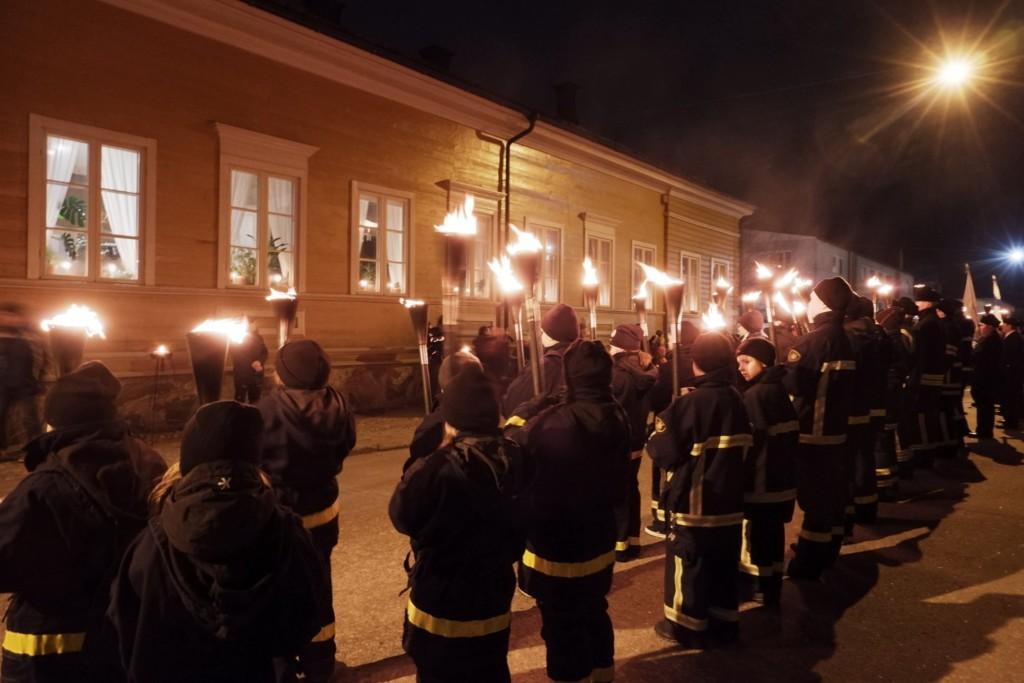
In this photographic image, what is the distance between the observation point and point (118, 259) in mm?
10297

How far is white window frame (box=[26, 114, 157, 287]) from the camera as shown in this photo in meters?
9.33

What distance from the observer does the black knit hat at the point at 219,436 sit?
211 cm

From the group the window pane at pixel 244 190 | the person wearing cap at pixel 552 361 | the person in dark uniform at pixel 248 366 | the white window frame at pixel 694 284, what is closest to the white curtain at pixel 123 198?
the window pane at pixel 244 190

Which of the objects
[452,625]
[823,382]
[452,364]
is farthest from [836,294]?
[452,625]

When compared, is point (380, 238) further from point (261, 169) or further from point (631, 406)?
point (631, 406)

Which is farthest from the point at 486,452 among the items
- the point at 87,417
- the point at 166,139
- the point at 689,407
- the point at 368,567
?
the point at 166,139

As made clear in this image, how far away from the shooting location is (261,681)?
7.47 ft

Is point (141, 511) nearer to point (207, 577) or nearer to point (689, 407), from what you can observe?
point (207, 577)

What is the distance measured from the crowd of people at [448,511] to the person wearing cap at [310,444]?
0.01 meters

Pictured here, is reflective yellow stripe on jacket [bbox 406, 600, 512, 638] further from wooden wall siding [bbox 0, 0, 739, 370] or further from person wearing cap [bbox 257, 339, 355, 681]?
wooden wall siding [bbox 0, 0, 739, 370]

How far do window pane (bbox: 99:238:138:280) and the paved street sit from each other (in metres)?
5.51

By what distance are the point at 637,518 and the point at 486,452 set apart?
3.56 m

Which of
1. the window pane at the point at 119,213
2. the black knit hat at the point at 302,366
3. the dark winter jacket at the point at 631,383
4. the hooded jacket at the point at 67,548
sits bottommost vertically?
the hooded jacket at the point at 67,548

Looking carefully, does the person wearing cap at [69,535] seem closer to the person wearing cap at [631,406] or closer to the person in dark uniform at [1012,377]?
the person wearing cap at [631,406]
